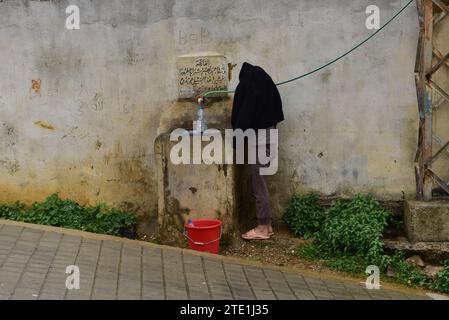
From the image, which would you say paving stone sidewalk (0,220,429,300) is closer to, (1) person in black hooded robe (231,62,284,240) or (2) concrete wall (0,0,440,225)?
(1) person in black hooded robe (231,62,284,240)

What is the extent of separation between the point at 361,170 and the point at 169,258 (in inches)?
108

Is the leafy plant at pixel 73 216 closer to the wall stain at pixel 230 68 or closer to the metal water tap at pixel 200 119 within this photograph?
the metal water tap at pixel 200 119

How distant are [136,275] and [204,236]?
45.3 inches

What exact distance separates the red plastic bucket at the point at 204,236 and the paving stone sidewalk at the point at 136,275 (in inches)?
7.1

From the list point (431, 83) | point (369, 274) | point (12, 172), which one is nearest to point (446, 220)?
point (369, 274)

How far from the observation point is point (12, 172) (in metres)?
8.47

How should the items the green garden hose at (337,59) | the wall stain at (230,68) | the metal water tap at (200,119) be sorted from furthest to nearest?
1. the wall stain at (230,68)
2. the green garden hose at (337,59)
3. the metal water tap at (200,119)

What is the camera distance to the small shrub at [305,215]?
798 cm

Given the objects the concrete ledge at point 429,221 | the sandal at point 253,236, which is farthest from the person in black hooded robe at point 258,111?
the concrete ledge at point 429,221

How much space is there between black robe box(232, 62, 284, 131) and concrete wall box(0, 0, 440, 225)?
0.44 metres

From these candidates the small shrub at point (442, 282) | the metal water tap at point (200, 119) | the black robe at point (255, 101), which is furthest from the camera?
the metal water tap at point (200, 119)

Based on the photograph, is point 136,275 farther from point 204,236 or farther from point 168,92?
point 168,92

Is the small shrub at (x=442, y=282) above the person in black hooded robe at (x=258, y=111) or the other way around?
the other way around

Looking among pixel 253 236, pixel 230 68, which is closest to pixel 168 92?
pixel 230 68
